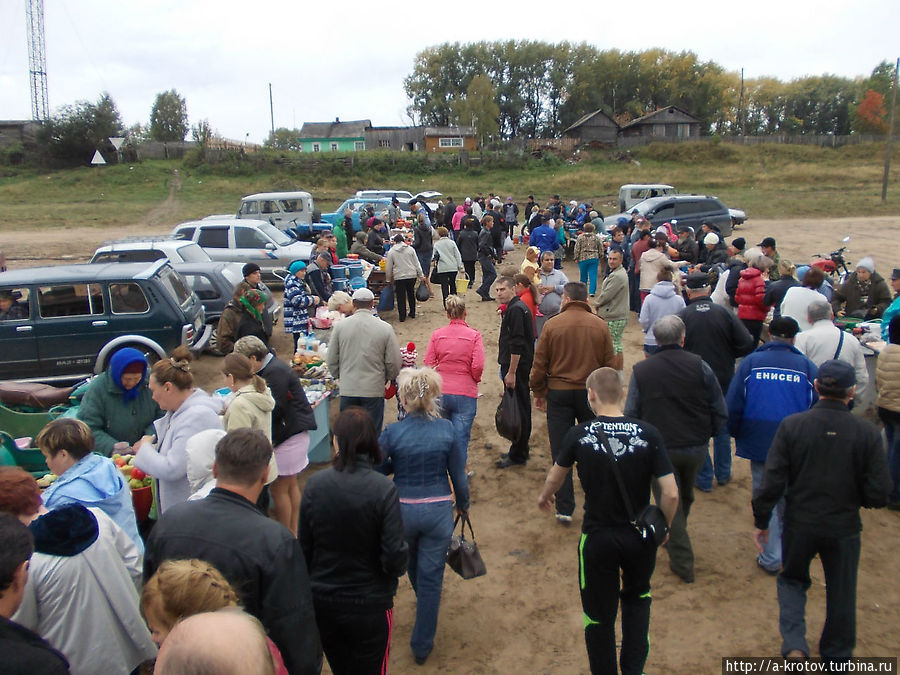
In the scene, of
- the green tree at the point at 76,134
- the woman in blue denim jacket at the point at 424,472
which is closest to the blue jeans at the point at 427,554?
the woman in blue denim jacket at the point at 424,472

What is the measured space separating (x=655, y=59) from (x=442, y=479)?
8675 centimetres

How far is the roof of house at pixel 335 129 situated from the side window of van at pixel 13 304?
60.6m

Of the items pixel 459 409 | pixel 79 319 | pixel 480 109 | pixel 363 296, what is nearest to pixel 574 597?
pixel 459 409

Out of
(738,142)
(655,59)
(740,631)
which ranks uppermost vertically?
(655,59)

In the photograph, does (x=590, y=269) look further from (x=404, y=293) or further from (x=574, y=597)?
(x=574, y=597)

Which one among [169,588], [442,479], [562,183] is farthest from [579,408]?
[562,183]

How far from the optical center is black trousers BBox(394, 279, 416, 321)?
12609 millimetres

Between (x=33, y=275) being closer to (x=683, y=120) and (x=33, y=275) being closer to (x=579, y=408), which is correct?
(x=579, y=408)

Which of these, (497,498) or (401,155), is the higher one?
(401,155)

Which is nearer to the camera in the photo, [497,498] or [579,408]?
[579,408]

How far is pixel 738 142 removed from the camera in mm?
57156

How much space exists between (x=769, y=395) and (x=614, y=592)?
2.14 meters

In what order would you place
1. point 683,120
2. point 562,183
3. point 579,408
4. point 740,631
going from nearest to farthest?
point 740,631 → point 579,408 → point 562,183 → point 683,120

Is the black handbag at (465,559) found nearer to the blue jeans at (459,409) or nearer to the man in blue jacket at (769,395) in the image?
the blue jeans at (459,409)
